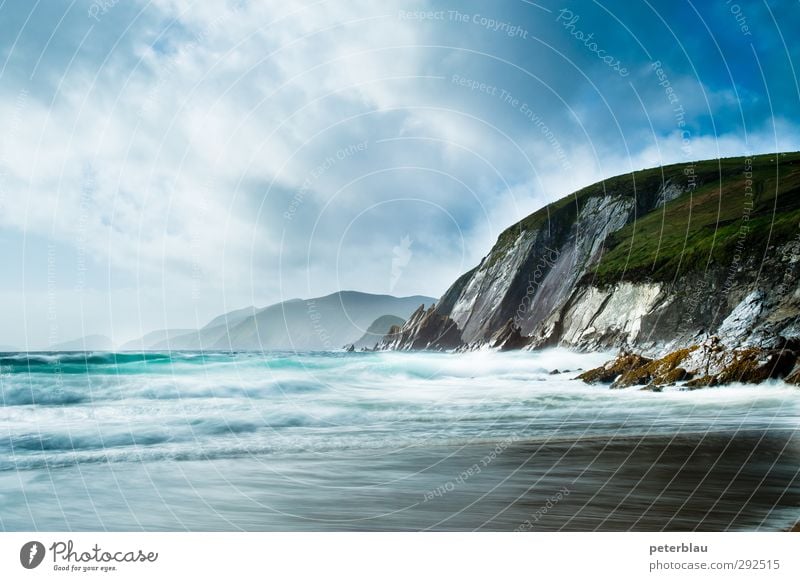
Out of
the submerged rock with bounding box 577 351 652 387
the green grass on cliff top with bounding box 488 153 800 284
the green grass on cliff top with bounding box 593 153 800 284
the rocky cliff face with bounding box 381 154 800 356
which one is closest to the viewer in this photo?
the submerged rock with bounding box 577 351 652 387

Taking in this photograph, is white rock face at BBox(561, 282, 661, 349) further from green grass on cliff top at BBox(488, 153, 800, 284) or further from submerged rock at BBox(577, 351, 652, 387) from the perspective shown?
submerged rock at BBox(577, 351, 652, 387)

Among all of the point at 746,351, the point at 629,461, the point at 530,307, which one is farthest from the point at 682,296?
the point at 629,461

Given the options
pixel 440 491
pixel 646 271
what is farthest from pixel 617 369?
pixel 646 271

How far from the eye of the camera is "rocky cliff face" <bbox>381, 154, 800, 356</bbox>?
26.5 metres

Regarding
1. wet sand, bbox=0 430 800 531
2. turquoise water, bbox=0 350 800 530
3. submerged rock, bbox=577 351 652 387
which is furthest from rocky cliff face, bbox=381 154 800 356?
wet sand, bbox=0 430 800 531

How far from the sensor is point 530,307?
175 ft

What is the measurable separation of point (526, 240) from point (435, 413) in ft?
165

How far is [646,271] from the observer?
35.8m

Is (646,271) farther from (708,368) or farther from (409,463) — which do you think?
(409,463)

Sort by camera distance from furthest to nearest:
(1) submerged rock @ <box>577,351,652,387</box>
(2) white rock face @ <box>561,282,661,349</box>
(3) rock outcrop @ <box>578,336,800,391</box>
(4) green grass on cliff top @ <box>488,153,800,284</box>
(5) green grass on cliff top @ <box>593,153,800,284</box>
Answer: (2) white rock face @ <box>561,282,661,349</box>
(4) green grass on cliff top @ <box>488,153,800,284</box>
(5) green grass on cliff top @ <box>593,153,800,284</box>
(1) submerged rock @ <box>577,351,652,387</box>
(3) rock outcrop @ <box>578,336,800,391</box>

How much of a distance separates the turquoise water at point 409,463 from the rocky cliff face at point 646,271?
30.5 feet

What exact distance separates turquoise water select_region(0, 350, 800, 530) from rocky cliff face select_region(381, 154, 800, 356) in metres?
9.29
